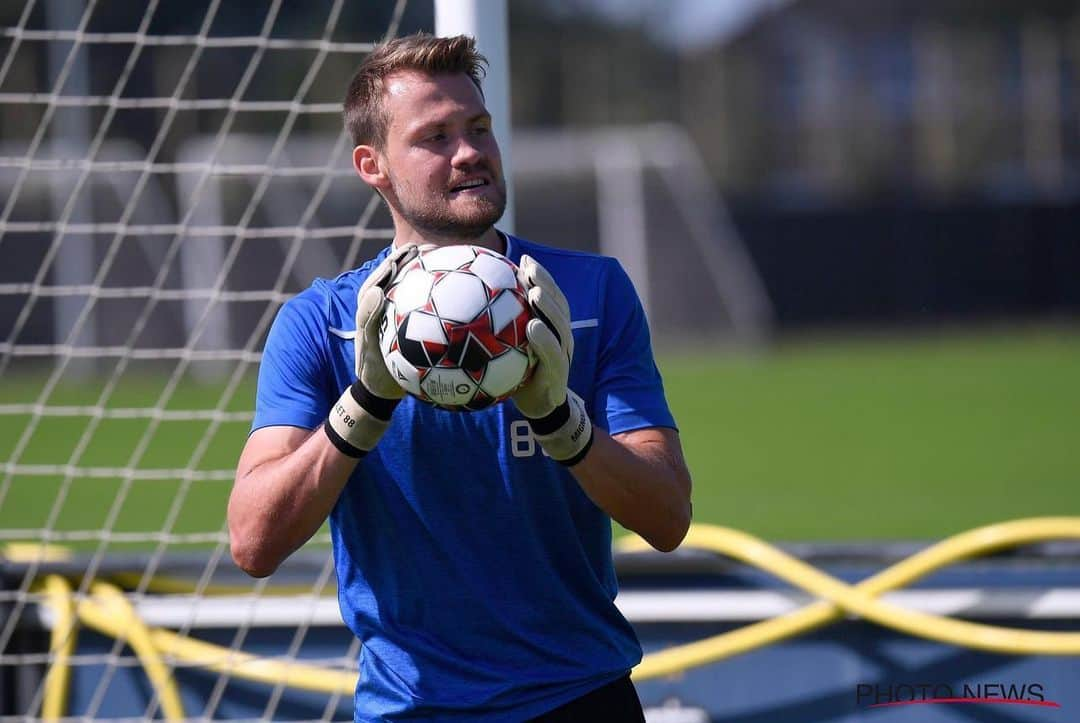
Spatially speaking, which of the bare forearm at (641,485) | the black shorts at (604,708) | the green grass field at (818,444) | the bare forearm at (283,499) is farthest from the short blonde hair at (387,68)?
the green grass field at (818,444)

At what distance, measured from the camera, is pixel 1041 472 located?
11.8 m

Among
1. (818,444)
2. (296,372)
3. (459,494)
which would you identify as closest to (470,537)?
(459,494)

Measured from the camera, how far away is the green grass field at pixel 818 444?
10586 mm

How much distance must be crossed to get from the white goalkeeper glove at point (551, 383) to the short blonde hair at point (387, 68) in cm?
53

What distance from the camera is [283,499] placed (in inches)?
102

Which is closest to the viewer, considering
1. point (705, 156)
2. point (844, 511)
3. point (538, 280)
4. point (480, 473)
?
point (538, 280)

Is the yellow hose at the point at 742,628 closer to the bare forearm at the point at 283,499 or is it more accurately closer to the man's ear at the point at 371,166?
the bare forearm at the point at 283,499

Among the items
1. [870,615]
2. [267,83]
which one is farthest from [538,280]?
[267,83]

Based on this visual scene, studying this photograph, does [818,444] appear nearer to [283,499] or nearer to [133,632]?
[133,632]

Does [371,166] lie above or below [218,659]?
above

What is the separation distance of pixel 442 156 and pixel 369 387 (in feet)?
1.76

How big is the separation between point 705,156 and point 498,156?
34.8m

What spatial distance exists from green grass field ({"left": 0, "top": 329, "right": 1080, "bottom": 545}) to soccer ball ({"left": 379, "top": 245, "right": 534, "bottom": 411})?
14.4ft

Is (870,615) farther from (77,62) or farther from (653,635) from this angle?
(77,62)
